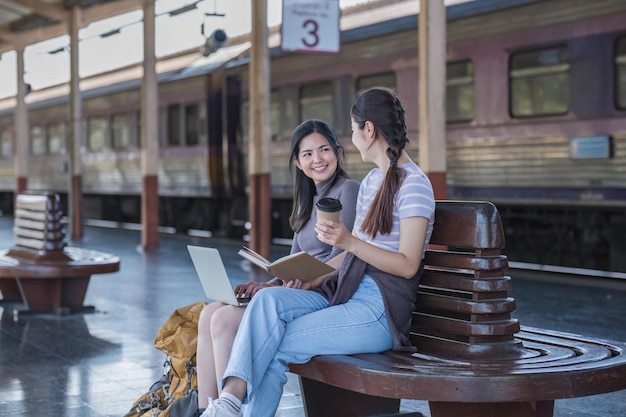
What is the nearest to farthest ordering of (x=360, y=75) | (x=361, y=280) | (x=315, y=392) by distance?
1. (x=361, y=280)
2. (x=315, y=392)
3. (x=360, y=75)

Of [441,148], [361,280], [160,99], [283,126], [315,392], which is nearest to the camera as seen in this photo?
[361,280]

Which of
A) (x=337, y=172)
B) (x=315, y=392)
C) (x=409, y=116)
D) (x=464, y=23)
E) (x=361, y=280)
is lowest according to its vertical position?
(x=315, y=392)

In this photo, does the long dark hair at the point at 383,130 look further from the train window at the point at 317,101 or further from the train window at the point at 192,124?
the train window at the point at 192,124

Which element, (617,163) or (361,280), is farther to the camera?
(617,163)

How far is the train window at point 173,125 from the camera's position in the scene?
19906 mm

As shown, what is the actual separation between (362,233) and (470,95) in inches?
336

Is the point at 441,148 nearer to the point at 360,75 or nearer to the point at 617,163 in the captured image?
the point at 617,163

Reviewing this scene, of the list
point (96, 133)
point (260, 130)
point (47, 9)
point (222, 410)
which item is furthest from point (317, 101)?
point (222, 410)

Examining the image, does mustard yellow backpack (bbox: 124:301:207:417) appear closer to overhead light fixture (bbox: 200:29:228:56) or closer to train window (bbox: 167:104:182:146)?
overhead light fixture (bbox: 200:29:228:56)

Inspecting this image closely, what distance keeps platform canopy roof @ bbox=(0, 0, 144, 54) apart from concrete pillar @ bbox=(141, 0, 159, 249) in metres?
0.60

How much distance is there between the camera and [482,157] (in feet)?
39.2

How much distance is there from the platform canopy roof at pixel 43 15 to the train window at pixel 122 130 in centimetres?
281

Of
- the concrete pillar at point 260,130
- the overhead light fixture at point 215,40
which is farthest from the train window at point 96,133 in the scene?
the concrete pillar at point 260,130

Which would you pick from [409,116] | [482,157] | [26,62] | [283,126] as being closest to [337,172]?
[482,157]
